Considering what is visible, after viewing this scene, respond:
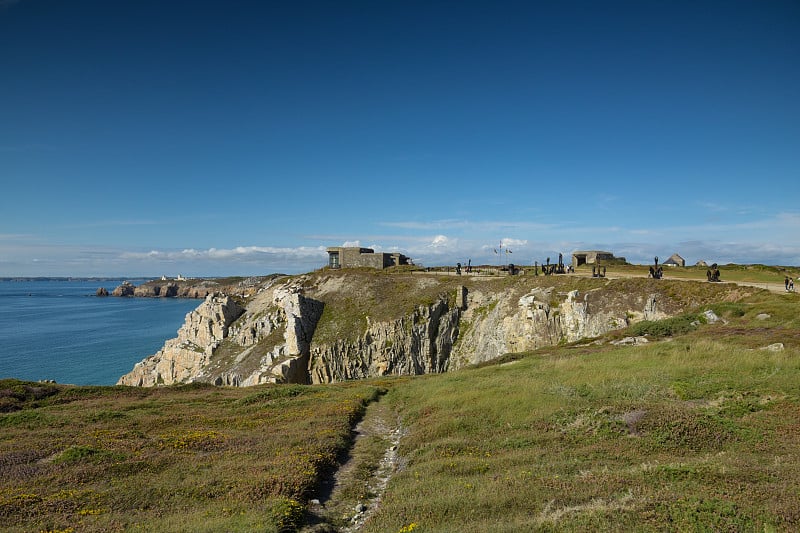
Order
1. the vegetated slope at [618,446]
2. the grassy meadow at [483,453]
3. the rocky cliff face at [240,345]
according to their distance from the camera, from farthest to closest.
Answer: the rocky cliff face at [240,345]
the grassy meadow at [483,453]
the vegetated slope at [618,446]

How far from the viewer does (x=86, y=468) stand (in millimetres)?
15453

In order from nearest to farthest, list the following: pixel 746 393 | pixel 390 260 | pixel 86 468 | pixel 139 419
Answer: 1. pixel 86 468
2. pixel 746 393
3. pixel 139 419
4. pixel 390 260

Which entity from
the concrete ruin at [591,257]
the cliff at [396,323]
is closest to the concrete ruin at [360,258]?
the cliff at [396,323]

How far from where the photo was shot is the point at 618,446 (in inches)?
566

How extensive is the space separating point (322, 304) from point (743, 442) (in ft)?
189

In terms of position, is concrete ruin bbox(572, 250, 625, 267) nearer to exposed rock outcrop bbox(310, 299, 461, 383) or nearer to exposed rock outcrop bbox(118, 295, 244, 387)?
exposed rock outcrop bbox(310, 299, 461, 383)

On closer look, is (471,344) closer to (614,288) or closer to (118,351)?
(614,288)

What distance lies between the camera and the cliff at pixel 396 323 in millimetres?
49031

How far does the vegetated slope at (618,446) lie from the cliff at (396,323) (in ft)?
71.2

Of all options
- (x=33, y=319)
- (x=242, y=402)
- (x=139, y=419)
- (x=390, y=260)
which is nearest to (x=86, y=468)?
(x=139, y=419)

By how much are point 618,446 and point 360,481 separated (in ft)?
29.8

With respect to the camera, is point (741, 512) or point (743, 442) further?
point (743, 442)

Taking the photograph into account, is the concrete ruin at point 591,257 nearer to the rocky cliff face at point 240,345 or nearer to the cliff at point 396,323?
the cliff at point 396,323

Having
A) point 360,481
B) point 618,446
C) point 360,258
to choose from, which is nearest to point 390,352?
point 360,258
